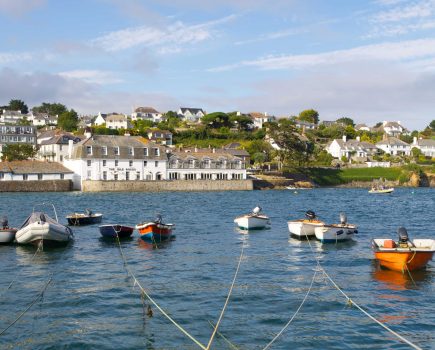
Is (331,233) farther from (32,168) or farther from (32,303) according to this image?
(32,168)

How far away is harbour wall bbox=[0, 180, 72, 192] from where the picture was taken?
91625 mm

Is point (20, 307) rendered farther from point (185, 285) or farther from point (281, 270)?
point (281, 270)

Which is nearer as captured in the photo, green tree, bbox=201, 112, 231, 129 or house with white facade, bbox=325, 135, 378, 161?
house with white facade, bbox=325, 135, 378, 161

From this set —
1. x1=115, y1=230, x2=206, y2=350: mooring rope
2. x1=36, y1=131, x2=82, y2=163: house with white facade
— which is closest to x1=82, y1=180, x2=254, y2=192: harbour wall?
x1=36, y1=131, x2=82, y2=163: house with white facade

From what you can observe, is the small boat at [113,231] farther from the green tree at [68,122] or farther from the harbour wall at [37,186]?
the green tree at [68,122]

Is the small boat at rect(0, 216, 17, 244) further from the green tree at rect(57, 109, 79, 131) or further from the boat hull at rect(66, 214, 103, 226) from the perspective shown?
the green tree at rect(57, 109, 79, 131)

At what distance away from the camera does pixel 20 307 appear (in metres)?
19.9

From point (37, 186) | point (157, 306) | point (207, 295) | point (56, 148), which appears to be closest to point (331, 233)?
point (207, 295)

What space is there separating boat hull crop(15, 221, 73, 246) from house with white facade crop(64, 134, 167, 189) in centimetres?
6719

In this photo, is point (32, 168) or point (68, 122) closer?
point (32, 168)

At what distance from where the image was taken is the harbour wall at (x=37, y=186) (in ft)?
301

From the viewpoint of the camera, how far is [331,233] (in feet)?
120

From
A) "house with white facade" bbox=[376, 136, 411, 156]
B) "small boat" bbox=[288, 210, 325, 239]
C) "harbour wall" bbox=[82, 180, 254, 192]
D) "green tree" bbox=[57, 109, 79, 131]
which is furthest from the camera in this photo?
"house with white facade" bbox=[376, 136, 411, 156]

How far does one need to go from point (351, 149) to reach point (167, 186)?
84.8m
